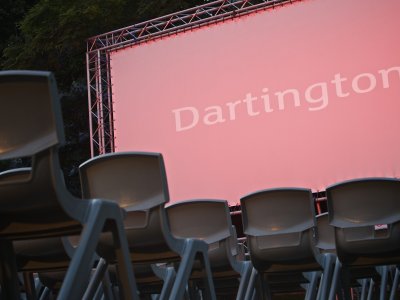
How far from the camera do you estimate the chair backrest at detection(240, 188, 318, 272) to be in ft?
11.1

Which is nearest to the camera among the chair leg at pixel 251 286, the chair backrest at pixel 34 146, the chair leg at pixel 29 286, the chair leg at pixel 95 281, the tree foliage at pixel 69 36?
the chair backrest at pixel 34 146

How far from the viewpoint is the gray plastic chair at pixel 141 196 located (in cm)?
254

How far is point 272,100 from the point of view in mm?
8734

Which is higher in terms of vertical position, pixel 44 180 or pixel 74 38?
pixel 74 38

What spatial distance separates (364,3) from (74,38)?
702cm

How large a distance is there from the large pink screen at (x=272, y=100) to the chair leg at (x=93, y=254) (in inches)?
249

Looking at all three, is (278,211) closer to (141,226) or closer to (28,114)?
(141,226)

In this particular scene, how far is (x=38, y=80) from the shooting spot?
5.92ft

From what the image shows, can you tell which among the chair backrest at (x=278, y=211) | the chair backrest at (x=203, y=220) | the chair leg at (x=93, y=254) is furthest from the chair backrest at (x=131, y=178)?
the chair backrest at (x=278, y=211)

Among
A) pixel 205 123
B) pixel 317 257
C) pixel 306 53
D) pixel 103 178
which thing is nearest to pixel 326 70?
pixel 306 53

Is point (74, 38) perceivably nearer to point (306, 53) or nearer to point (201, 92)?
point (201, 92)

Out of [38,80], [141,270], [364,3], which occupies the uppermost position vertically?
[364,3]

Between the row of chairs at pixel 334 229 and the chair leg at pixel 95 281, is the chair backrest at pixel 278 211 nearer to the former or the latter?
the row of chairs at pixel 334 229

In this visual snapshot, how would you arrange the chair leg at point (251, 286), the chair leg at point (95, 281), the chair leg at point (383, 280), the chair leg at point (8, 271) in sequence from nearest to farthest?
the chair leg at point (8, 271) → the chair leg at point (95, 281) → the chair leg at point (251, 286) → the chair leg at point (383, 280)
